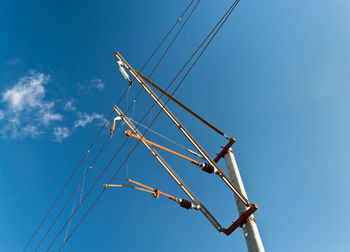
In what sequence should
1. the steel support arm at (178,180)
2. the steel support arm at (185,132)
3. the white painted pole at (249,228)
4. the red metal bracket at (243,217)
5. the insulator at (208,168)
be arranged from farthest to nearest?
1. the insulator at (208,168)
2. the steel support arm at (178,180)
3. the steel support arm at (185,132)
4. the red metal bracket at (243,217)
5. the white painted pole at (249,228)

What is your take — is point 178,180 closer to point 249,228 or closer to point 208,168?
point 208,168

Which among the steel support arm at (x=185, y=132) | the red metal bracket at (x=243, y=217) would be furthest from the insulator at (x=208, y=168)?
the red metal bracket at (x=243, y=217)

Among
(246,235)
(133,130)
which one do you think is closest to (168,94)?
(133,130)

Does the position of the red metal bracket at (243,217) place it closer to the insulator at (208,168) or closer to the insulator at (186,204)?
the insulator at (186,204)

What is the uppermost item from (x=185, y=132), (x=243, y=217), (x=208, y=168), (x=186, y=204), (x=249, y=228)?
(x=185, y=132)

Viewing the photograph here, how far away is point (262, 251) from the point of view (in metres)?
6.24

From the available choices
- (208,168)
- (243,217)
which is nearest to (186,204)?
(208,168)

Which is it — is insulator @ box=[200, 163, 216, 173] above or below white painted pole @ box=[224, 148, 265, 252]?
above

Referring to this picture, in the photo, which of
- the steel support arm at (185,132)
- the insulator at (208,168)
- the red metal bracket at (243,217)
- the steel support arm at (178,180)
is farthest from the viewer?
the insulator at (208,168)

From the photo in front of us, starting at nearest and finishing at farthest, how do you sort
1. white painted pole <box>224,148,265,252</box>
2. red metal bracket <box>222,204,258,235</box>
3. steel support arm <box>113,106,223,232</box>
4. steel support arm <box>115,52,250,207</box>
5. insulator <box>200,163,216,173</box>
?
white painted pole <box>224,148,265,252</box> < red metal bracket <box>222,204,258,235</box> < steel support arm <box>115,52,250,207</box> < steel support arm <box>113,106,223,232</box> < insulator <box>200,163,216,173</box>

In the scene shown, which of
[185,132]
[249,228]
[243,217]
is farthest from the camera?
[185,132]

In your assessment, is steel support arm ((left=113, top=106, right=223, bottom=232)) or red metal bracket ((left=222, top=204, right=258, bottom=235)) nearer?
red metal bracket ((left=222, top=204, right=258, bottom=235))

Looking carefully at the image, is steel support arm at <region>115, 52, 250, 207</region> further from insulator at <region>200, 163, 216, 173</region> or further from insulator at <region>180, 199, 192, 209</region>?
insulator at <region>180, 199, 192, 209</region>

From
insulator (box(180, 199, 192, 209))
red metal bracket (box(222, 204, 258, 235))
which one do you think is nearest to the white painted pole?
red metal bracket (box(222, 204, 258, 235))
